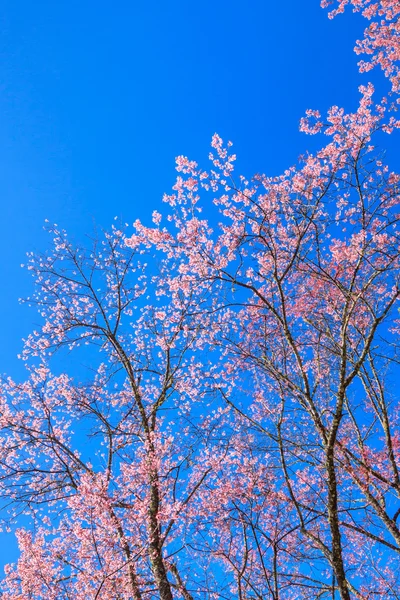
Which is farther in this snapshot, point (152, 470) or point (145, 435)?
point (145, 435)

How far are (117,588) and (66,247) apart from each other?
24.7 ft

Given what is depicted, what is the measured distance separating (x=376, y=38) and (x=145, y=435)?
9838mm

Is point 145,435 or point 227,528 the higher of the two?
point 145,435

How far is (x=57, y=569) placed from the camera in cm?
997

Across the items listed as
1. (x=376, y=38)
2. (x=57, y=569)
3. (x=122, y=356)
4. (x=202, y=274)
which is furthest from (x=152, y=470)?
(x=376, y=38)

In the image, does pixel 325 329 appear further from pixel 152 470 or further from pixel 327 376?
pixel 152 470

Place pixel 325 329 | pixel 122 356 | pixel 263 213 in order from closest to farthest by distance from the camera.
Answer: pixel 263 213
pixel 325 329
pixel 122 356

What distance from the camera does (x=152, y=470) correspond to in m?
8.88

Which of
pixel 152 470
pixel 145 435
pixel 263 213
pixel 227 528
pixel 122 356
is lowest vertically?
pixel 227 528

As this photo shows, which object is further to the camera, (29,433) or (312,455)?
(29,433)

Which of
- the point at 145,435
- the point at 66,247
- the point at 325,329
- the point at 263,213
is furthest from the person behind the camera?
the point at 66,247

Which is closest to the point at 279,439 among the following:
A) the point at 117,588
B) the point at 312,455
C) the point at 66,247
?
the point at 312,455

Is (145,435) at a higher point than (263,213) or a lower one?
lower

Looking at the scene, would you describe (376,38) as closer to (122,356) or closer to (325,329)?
(325,329)
